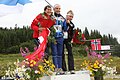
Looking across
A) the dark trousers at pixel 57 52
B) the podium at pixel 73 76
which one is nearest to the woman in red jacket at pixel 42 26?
the dark trousers at pixel 57 52

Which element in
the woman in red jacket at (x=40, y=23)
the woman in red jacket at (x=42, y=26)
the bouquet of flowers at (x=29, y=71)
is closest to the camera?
the bouquet of flowers at (x=29, y=71)

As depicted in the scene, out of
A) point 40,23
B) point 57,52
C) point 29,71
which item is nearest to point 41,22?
point 40,23

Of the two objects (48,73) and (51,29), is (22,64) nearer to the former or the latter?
(48,73)

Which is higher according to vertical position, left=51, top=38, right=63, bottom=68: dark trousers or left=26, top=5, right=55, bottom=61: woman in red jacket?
left=26, top=5, right=55, bottom=61: woman in red jacket

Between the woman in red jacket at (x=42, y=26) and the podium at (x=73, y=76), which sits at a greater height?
the woman in red jacket at (x=42, y=26)

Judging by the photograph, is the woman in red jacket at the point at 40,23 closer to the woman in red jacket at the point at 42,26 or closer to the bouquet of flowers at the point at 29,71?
the woman in red jacket at the point at 42,26

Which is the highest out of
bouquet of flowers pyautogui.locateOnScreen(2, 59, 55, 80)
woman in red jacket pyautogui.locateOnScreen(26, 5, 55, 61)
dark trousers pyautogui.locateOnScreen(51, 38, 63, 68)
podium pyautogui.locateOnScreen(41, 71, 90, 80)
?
woman in red jacket pyautogui.locateOnScreen(26, 5, 55, 61)

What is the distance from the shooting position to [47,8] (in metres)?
8.01

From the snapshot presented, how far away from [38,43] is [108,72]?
1.48 metres

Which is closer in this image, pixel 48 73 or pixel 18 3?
pixel 48 73

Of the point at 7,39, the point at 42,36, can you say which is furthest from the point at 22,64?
the point at 7,39

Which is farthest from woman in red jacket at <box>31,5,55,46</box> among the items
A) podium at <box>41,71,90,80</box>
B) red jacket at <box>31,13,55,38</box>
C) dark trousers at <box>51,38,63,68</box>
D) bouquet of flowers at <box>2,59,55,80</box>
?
podium at <box>41,71,90,80</box>

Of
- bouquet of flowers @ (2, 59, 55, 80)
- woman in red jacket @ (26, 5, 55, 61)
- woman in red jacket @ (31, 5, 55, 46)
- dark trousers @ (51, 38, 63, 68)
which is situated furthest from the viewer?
dark trousers @ (51, 38, 63, 68)

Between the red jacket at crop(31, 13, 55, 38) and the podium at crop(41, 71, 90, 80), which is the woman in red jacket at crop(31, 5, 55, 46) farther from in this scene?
the podium at crop(41, 71, 90, 80)
